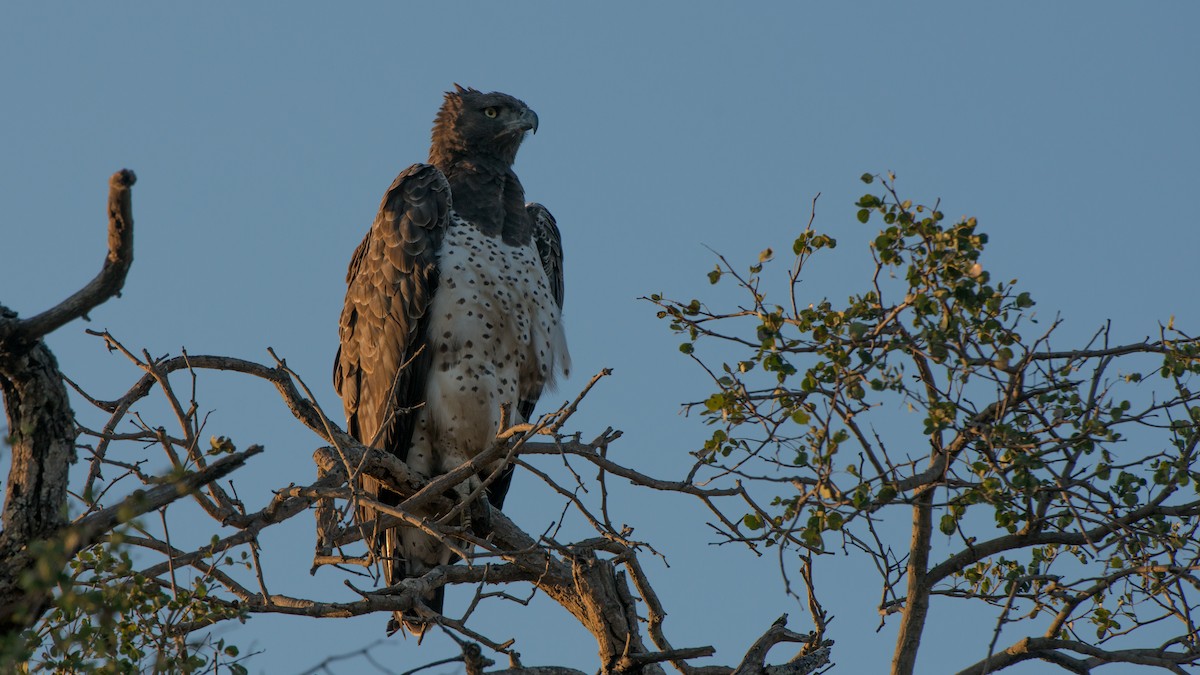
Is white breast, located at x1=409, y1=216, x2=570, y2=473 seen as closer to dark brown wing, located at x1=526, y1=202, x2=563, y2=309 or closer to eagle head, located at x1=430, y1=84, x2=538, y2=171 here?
dark brown wing, located at x1=526, y1=202, x2=563, y2=309

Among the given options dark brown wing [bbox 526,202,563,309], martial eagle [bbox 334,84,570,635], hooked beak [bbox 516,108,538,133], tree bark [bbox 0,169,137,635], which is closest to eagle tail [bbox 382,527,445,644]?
martial eagle [bbox 334,84,570,635]

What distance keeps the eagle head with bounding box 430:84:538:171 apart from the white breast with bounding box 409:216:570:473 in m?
1.09

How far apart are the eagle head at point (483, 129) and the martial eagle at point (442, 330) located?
51 cm

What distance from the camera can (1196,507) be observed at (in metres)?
5.01

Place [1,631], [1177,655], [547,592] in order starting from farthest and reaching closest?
[547,592]
[1177,655]
[1,631]

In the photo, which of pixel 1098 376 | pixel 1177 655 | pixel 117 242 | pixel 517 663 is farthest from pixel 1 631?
pixel 1177 655

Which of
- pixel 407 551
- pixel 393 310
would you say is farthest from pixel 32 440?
pixel 407 551

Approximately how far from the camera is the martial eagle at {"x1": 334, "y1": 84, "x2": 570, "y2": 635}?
24.7 ft

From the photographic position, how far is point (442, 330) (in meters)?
7.57

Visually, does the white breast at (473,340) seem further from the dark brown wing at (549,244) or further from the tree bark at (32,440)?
the tree bark at (32,440)

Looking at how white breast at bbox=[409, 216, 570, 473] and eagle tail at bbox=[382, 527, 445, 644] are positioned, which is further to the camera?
eagle tail at bbox=[382, 527, 445, 644]

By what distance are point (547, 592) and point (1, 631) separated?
2.77 meters

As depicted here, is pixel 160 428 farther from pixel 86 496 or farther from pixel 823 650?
pixel 823 650

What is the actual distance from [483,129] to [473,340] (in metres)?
1.85
